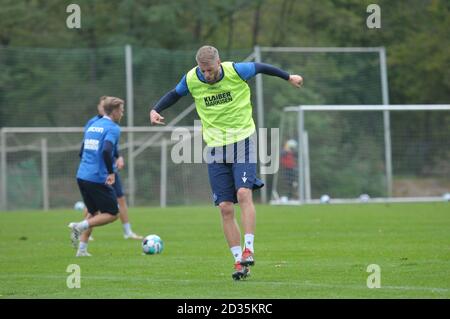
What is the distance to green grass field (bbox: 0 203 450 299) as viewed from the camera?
852cm

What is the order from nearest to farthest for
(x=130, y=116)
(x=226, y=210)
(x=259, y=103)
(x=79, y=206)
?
(x=226, y=210), (x=79, y=206), (x=130, y=116), (x=259, y=103)

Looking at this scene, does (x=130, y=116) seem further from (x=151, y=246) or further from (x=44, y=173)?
(x=151, y=246)

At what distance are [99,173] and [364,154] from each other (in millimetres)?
16376

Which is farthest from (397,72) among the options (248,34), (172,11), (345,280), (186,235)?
(345,280)

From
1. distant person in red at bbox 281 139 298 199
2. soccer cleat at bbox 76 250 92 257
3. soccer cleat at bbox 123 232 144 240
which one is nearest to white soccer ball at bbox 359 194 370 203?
distant person in red at bbox 281 139 298 199

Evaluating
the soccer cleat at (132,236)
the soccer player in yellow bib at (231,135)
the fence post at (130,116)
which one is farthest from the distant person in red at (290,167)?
the soccer player in yellow bib at (231,135)

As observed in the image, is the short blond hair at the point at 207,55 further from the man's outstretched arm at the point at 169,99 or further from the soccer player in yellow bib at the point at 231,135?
the man's outstretched arm at the point at 169,99

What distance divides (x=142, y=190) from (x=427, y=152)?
816cm

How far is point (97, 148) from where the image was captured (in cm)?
1312

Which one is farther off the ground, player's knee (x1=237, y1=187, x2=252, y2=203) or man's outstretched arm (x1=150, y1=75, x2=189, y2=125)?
man's outstretched arm (x1=150, y1=75, x2=189, y2=125)

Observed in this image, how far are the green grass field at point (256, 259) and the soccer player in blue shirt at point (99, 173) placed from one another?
39 cm

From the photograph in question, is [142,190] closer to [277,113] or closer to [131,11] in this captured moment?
[277,113]

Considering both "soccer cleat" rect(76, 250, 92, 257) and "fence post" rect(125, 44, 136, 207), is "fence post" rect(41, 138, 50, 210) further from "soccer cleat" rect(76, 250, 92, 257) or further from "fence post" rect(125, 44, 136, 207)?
"soccer cleat" rect(76, 250, 92, 257)

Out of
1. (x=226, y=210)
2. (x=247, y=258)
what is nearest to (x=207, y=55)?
(x=226, y=210)
